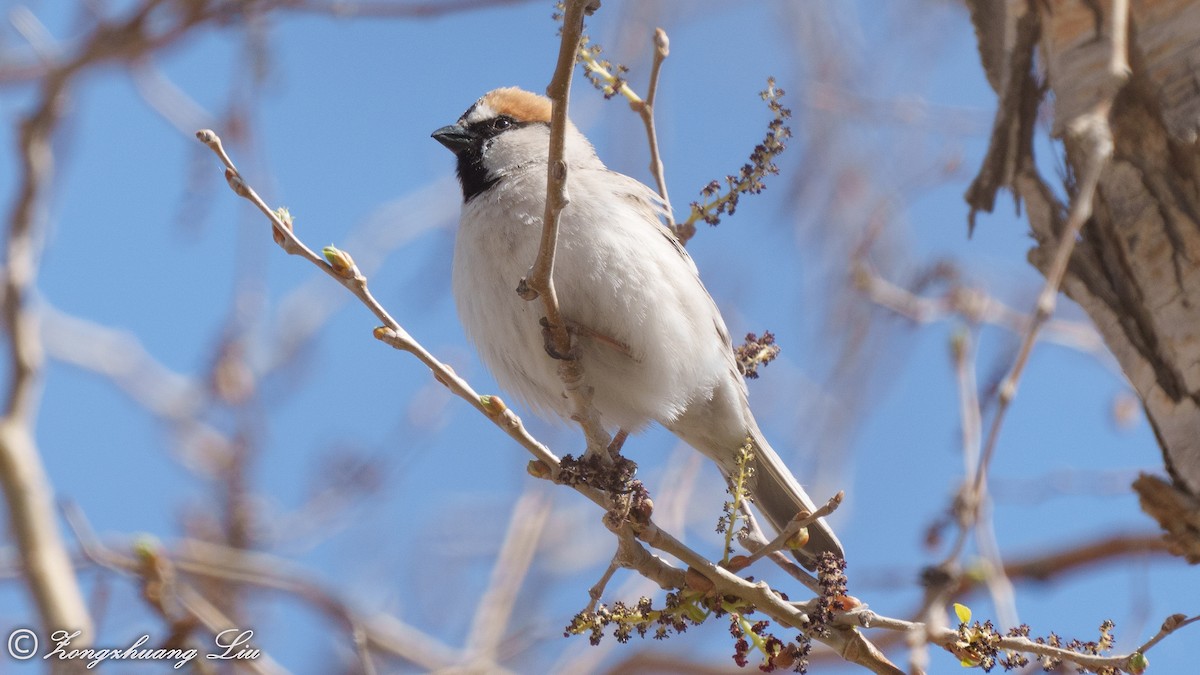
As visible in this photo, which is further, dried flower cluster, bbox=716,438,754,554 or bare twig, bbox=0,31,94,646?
bare twig, bbox=0,31,94,646

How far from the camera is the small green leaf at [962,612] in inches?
82.4

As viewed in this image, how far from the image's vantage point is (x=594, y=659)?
4.25 meters

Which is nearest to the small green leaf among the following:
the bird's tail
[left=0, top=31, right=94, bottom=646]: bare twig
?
the bird's tail

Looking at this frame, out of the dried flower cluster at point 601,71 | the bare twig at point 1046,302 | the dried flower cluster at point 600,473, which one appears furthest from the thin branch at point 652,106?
the bare twig at point 1046,302

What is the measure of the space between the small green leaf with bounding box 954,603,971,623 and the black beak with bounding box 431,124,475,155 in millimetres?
2617

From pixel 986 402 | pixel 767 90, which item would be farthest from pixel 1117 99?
pixel 986 402

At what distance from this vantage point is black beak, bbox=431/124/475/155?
160 inches

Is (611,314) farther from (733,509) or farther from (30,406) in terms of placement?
(30,406)

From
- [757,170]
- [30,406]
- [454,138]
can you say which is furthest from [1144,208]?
[30,406]

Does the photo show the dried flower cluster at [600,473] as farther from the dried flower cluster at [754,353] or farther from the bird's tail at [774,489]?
the bird's tail at [774,489]

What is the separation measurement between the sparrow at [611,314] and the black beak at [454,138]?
0.18 meters

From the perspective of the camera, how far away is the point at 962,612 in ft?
6.93

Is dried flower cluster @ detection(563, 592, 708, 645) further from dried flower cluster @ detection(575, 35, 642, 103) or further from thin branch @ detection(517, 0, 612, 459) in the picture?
dried flower cluster @ detection(575, 35, 642, 103)

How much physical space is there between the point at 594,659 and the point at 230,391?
6.89ft
